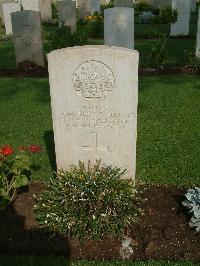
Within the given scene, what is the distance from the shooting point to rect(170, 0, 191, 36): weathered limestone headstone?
14703 mm

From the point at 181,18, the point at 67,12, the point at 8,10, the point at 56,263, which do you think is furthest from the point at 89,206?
the point at 8,10

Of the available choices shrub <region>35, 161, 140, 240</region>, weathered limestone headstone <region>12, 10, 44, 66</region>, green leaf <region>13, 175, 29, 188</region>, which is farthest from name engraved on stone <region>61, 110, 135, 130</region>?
weathered limestone headstone <region>12, 10, 44, 66</region>

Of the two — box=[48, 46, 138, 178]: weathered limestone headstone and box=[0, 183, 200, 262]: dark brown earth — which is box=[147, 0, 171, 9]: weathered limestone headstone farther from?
box=[0, 183, 200, 262]: dark brown earth

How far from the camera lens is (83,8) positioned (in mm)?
20500

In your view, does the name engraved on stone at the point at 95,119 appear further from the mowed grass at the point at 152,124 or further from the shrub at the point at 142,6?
the shrub at the point at 142,6

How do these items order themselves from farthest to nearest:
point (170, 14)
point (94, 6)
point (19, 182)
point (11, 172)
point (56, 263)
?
1. point (94, 6)
2. point (170, 14)
3. point (11, 172)
4. point (19, 182)
5. point (56, 263)

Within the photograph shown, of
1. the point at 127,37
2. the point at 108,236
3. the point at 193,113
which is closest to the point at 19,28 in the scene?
the point at 127,37

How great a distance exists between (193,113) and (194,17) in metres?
13.5

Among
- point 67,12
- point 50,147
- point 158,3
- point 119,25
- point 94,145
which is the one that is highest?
point 158,3

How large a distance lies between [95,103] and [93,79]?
0.28 m

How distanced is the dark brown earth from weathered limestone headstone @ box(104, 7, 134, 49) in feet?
24.4

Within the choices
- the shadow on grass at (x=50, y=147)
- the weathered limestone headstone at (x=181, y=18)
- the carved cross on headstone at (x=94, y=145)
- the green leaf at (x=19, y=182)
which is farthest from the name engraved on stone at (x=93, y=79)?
the weathered limestone headstone at (x=181, y=18)

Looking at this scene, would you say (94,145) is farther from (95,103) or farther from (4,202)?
(4,202)

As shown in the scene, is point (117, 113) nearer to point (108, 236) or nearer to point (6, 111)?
point (108, 236)
